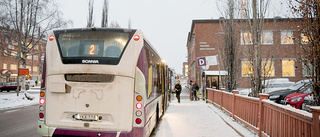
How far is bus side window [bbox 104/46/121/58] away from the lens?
15.7ft

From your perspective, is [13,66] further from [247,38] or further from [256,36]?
[256,36]

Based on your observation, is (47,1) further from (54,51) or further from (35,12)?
(54,51)

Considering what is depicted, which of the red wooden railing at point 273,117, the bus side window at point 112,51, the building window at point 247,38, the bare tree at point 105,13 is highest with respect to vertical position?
the bare tree at point 105,13

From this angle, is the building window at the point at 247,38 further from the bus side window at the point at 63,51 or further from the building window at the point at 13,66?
the building window at the point at 13,66

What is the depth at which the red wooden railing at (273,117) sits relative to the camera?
362 cm

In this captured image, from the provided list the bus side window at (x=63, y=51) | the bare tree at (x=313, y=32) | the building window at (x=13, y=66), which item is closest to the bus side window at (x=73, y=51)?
the bus side window at (x=63, y=51)

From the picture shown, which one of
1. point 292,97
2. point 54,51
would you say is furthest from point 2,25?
point 292,97

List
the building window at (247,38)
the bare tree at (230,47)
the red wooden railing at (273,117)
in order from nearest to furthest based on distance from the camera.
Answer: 1. the red wooden railing at (273,117)
2. the building window at (247,38)
3. the bare tree at (230,47)

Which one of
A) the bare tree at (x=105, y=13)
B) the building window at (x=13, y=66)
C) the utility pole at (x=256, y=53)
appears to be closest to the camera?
the utility pole at (x=256, y=53)

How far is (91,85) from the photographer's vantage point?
4.69 meters

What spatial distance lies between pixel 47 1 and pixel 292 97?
67.5ft

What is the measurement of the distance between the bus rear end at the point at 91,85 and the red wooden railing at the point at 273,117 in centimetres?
294

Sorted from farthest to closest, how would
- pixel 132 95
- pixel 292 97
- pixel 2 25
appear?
pixel 2 25 → pixel 292 97 → pixel 132 95

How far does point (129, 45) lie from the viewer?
15.8 feet
